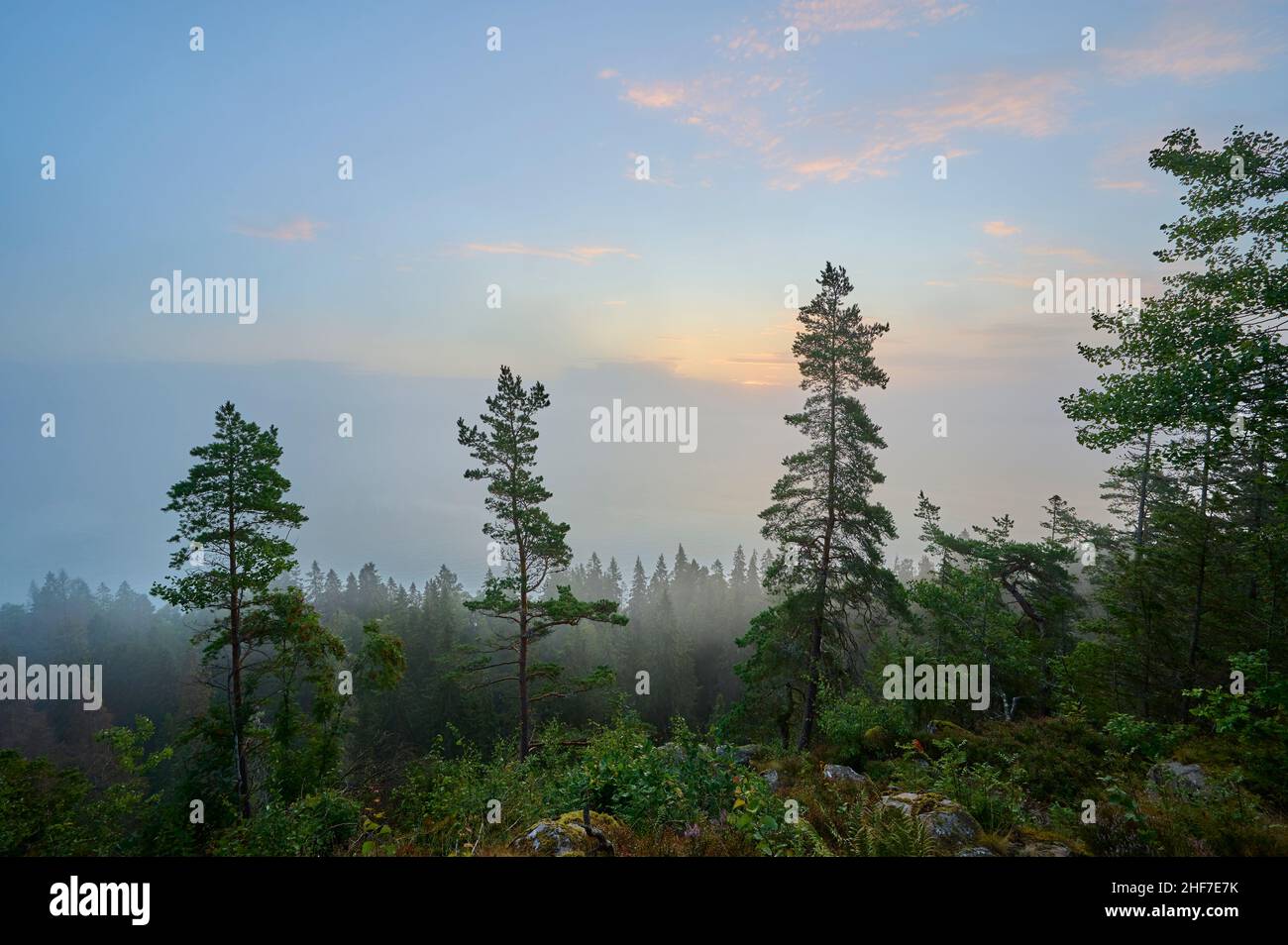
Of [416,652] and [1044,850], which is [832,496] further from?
[416,652]

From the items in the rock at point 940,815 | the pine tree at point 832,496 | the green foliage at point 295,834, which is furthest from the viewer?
the pine tree at point 832,496

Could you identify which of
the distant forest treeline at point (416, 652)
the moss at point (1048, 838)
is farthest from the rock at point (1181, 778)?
the distant forest treeline at point (416, 652)

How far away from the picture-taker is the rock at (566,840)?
5.30 metres

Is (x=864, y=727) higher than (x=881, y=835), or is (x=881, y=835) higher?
Answer: (x=881, y=835)

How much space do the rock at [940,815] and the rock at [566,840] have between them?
351 centimetres

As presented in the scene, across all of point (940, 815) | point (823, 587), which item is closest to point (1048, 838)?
point (940, 815)

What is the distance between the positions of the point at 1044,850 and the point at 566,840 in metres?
5.34

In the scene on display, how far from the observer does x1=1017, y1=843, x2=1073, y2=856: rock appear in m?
5.51

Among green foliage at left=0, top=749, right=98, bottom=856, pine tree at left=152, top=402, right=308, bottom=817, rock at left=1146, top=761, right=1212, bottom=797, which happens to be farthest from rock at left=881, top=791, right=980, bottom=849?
green foliage at left=0, top=749, right=98, bottom=856

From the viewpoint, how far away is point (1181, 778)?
7520 mm

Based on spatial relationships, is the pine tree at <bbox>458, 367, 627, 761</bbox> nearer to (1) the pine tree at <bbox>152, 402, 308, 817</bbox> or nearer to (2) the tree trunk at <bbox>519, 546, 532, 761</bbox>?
(2) the tree trunk at <bbox>519, 546, 532, 761</bbox>

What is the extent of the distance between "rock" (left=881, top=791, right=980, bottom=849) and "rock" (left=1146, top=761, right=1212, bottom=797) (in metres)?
2.77

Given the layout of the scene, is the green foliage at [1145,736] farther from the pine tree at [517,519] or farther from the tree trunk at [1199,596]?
the pine tree at [517,519]
